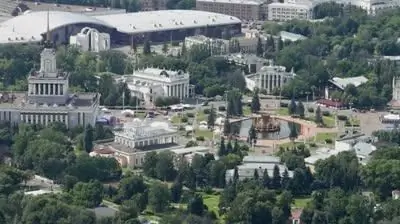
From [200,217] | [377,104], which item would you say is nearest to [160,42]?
[377,104]

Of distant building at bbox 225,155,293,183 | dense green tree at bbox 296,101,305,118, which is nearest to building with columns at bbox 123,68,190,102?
dense green tree at bbox 296,101,305,118

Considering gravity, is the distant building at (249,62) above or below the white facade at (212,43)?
below

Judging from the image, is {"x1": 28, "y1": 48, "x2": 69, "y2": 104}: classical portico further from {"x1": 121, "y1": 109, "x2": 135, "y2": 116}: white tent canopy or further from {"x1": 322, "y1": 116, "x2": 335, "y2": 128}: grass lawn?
{"x1": 322, "y1": 116, "x2": 335, "y2": 128}: grass lawn

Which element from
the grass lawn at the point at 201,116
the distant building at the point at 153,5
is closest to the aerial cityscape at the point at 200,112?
the grass lawn at the point at 201,116

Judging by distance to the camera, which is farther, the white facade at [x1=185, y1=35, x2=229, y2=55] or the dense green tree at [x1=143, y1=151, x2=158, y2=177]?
the white facade at [x1=185, y1=35, x2=229, y2=55]

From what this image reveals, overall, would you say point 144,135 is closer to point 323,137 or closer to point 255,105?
point 323,137

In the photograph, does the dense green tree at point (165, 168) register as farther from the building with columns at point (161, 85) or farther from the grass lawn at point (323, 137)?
the building with columns at point (161, 85)

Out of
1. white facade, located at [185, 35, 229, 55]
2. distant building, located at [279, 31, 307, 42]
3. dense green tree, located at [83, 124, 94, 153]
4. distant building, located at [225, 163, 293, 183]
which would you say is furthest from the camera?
distant building, located at [279, 31, 307, 42]
